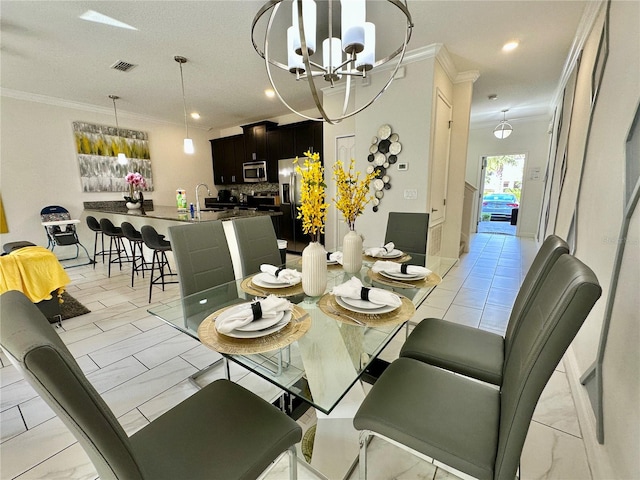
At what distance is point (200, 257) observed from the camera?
182 cm

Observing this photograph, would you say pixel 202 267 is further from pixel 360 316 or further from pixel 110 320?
pixel 110 320

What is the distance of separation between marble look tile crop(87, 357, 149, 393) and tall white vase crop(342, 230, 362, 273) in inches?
66.4

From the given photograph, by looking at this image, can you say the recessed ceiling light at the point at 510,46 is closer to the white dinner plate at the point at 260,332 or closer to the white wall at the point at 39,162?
the white dinner plate at the point at 260,332

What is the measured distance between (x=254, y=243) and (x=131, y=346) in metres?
1.40

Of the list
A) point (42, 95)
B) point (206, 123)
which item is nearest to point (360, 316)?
point (42, 95)

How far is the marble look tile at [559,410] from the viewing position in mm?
1529

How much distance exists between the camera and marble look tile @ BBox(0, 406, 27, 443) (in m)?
1.52

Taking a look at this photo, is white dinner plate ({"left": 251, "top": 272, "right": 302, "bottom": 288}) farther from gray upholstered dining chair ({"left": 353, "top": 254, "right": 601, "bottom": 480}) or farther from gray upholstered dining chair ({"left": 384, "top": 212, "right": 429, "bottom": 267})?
gray upholstered dining chair ({"left": 384, "top": 212, "right": 429, "bottom": 267})

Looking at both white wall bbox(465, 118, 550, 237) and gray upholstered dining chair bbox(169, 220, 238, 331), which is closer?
gray upholstered dining chair bbox(169, 220, 238, 331)

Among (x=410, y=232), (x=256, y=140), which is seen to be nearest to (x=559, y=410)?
(x=410, y=232)

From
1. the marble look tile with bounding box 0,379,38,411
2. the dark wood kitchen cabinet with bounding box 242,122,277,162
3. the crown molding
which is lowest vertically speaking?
the marble look tile with bounding box 0,379,38,411

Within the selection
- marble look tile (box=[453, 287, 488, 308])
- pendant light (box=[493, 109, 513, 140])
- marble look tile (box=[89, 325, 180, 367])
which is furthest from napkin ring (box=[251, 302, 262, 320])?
pendant light (box=[493, 109, 513, 140])

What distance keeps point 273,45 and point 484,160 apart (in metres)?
6.64

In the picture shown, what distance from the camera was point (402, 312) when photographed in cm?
124
